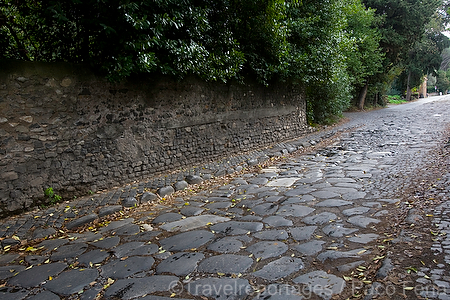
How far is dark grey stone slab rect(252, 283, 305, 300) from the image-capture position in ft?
7.66

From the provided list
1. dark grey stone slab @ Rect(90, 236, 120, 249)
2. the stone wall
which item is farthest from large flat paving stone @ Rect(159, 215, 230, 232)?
the stone wall

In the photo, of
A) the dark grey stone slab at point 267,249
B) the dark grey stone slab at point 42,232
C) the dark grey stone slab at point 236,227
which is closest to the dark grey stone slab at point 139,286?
the dark grey stone slab at point 267,249

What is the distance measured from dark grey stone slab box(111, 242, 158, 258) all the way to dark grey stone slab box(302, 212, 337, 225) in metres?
1.83

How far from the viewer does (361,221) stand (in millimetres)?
3715

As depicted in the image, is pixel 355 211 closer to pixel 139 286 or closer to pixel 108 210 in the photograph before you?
pixel 139 286

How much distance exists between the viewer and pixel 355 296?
7.57 feet

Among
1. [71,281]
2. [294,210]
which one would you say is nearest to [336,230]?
[294,210]

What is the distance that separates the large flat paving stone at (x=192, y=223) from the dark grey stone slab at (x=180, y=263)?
0.75 metres

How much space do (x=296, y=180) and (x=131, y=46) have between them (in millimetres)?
3781

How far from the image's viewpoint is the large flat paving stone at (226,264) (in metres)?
2.81

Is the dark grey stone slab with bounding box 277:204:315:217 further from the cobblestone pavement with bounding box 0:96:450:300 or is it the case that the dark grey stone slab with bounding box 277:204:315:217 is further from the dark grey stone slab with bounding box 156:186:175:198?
the dark grey stone slab with bounding box 156:186:175:198

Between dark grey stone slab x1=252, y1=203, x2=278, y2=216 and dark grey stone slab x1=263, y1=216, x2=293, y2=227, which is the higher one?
dark grey stone slab x1=263, y1=216, x2=293, y2=227

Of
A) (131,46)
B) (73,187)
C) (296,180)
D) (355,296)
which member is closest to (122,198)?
(73,187)

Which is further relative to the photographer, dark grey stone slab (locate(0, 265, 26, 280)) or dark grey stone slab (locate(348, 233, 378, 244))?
dark grey stone slab (locate(348, 233, 378, 244))
